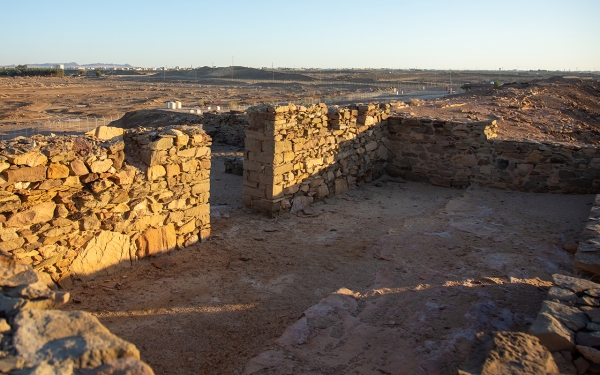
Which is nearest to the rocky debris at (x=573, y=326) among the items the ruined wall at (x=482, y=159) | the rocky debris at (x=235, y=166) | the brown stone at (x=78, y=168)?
the brown stone at (x=78, y=168)

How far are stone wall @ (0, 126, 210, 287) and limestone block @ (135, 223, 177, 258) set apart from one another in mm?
14

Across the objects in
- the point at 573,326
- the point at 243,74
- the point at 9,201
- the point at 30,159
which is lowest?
the point at 573,326

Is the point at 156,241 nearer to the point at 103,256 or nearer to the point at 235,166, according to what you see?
the point at 103,256

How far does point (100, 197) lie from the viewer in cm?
569

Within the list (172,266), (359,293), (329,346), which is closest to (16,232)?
Result: (172,266)

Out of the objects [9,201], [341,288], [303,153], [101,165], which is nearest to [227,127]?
[303,153]

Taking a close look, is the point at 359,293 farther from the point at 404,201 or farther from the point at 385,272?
the point at 404,201

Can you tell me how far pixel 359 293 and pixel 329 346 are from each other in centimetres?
122

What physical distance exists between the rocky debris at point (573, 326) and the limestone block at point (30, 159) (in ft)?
16.2

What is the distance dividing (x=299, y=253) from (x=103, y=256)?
2722 millimetres

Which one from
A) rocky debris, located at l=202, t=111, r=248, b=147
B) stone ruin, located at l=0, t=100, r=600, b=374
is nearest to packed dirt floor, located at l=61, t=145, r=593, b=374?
stone ruin, located at l=0, t=100, r=600, b=374

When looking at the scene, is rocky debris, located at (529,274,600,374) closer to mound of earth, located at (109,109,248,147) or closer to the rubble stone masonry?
the rubble stone masonry

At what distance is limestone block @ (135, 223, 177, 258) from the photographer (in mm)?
6367

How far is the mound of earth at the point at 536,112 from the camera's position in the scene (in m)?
16.1
